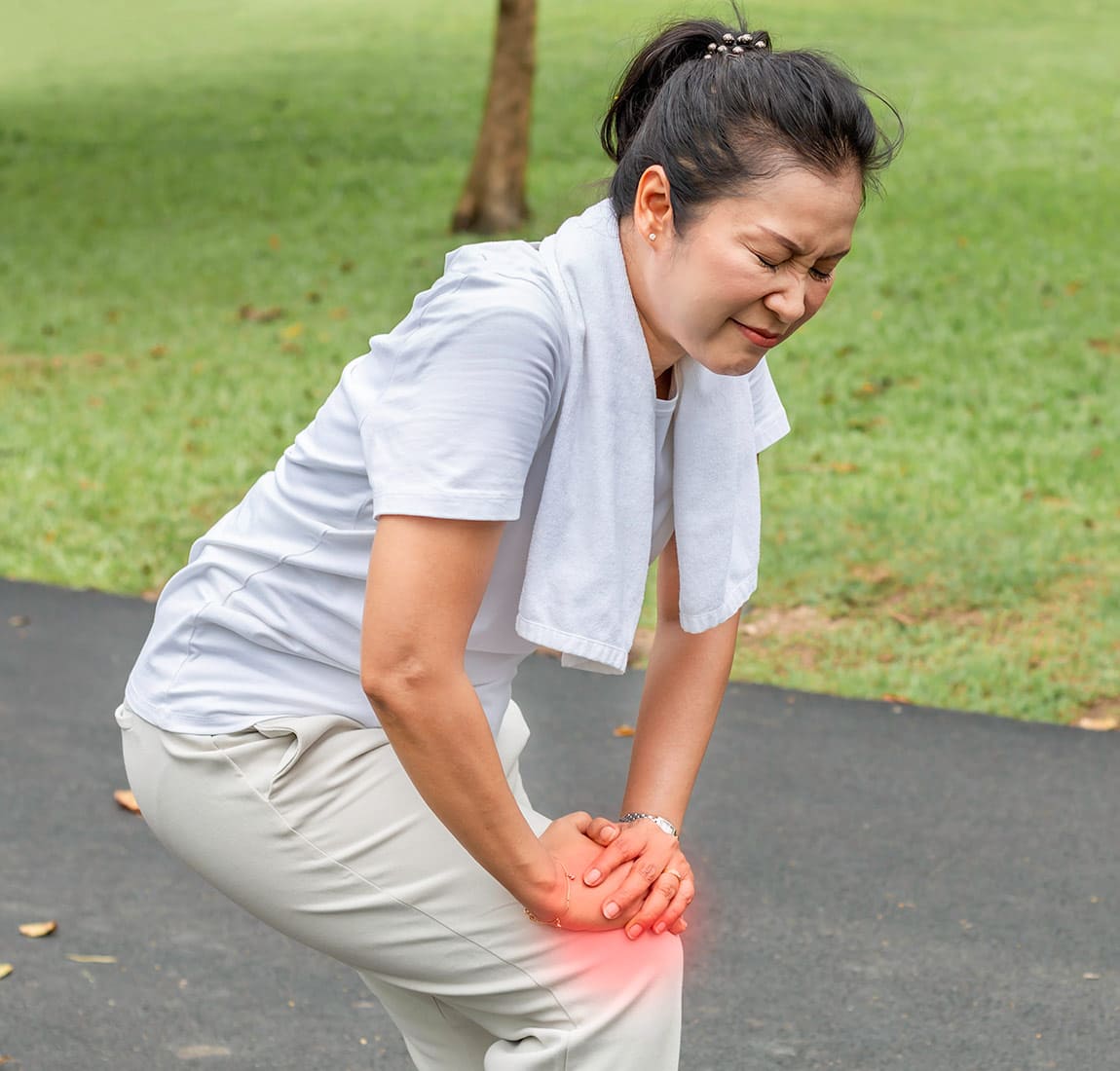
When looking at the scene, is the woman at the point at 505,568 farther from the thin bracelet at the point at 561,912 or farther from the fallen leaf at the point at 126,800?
the fallen leaf at the point at 126,800

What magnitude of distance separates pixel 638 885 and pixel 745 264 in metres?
0.73

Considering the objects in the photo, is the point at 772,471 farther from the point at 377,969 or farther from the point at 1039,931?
the point at 377,969

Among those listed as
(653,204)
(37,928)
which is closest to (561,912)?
(653,204)

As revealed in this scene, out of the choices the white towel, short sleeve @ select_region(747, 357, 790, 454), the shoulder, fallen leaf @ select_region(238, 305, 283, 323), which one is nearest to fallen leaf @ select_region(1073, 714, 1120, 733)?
short sleeve @ select_region(747, 357, 790, 454)

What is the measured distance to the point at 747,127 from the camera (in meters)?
1.72

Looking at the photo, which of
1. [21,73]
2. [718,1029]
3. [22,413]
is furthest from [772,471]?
[21,73]

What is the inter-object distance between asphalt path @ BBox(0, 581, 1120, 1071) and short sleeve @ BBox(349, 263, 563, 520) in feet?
6.51

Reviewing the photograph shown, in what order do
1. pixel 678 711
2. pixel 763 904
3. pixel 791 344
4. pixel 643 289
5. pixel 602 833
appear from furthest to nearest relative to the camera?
pixel 791 344, pixel 763 904, pixel 678 711, pixel 602 833, pixel 643 289

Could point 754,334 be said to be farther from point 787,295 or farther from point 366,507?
point 366,507

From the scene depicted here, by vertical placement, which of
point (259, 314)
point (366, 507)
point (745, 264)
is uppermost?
point (745, 264)

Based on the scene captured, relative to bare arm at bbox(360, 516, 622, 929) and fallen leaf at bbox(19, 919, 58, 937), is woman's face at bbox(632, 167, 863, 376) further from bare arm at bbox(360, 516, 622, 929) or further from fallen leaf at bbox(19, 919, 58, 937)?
fallen leaf at bbox(19, 919, 58, 937)

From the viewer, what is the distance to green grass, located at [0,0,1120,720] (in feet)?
20.3

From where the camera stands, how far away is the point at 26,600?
20.3 ft

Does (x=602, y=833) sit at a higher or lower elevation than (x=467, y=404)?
lower
